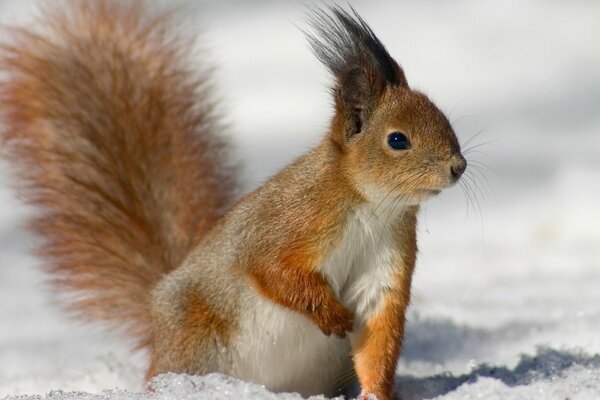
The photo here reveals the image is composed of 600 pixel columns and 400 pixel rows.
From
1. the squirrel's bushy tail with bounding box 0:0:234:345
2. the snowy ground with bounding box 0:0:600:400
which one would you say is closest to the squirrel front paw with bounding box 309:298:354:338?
the snowy ground with bounding box 0:0:600:400

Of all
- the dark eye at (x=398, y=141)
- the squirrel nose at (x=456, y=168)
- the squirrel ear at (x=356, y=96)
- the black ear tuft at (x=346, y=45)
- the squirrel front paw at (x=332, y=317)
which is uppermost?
the black ear tuft at (x=346, y=45)

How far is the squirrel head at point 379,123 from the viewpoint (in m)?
2.64

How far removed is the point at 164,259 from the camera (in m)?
3.37

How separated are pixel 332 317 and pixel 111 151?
1.00 meters

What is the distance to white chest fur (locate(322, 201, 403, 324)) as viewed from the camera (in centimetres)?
274

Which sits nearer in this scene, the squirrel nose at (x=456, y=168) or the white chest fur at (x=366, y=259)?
the squirrel nose at (x=456, y=168)

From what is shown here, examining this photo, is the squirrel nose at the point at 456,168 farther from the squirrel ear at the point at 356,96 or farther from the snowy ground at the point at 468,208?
the snowy ground at the point at 468,208

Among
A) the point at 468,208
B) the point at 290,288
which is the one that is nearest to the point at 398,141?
the point at 290,288

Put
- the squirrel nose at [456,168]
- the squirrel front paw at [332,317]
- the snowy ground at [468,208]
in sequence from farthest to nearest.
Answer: the snowy ground at [468,208]
the squirrel front paw at [332,317]
the squirrel nose at [456,168]

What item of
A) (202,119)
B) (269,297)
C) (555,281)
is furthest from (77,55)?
(555,281)

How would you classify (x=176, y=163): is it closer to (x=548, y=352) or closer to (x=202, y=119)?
(x=202, y=119)

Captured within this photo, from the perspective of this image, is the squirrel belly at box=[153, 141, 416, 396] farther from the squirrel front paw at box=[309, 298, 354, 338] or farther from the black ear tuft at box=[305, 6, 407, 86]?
the black ear tuft at box=[305, 6, 407, 86]

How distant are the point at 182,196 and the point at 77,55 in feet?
Answer: 1.71

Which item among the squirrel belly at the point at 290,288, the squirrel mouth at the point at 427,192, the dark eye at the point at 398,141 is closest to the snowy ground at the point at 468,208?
the squirrel belly at the point at 290,288
